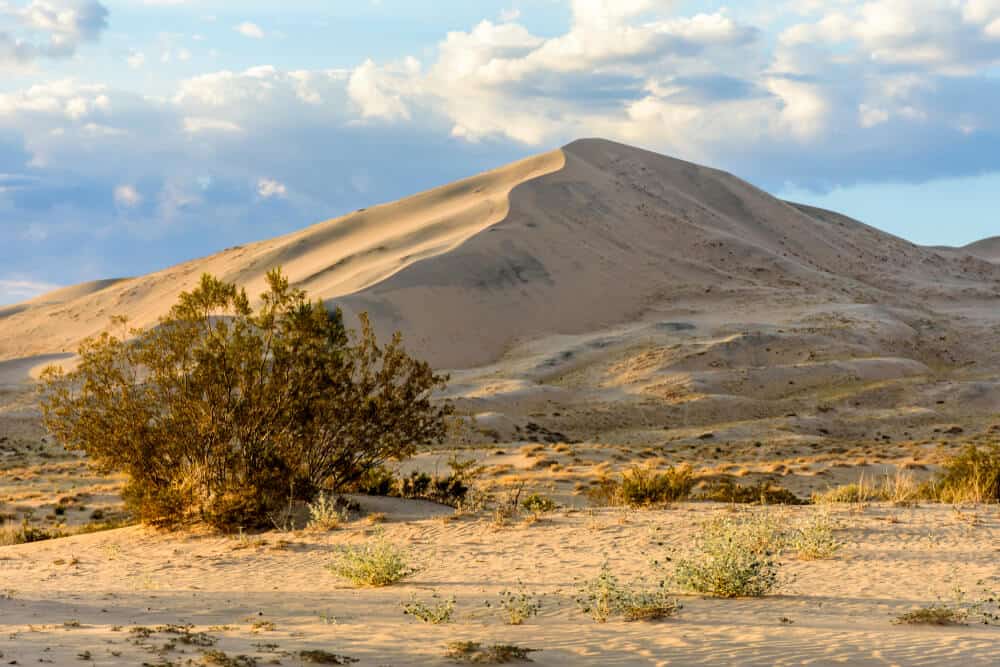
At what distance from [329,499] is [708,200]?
241 feet

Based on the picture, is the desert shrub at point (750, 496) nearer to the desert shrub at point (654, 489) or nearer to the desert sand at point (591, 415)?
the desert shrub at point (654, 489)

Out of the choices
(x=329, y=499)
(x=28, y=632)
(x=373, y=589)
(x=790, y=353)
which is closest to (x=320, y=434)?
(x=329, y=499)

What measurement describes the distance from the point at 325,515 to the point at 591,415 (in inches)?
1060

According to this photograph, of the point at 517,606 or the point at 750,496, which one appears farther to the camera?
the point at 750,496

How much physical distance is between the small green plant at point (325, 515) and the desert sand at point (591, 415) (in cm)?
30

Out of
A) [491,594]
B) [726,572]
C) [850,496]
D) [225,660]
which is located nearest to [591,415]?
[850,496]

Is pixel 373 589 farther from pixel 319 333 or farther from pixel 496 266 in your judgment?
pixel 496 266

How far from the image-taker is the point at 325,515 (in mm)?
15211

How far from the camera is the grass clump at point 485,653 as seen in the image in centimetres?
812

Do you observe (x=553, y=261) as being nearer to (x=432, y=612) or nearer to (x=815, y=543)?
(x=815, y=543)

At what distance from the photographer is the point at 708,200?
8675cm

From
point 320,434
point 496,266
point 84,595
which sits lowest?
point 84,595

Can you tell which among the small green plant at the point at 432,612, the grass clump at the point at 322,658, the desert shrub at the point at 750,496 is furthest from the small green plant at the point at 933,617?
the desert shrub at the point at 750,496

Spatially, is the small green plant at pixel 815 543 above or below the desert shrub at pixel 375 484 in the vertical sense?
below
